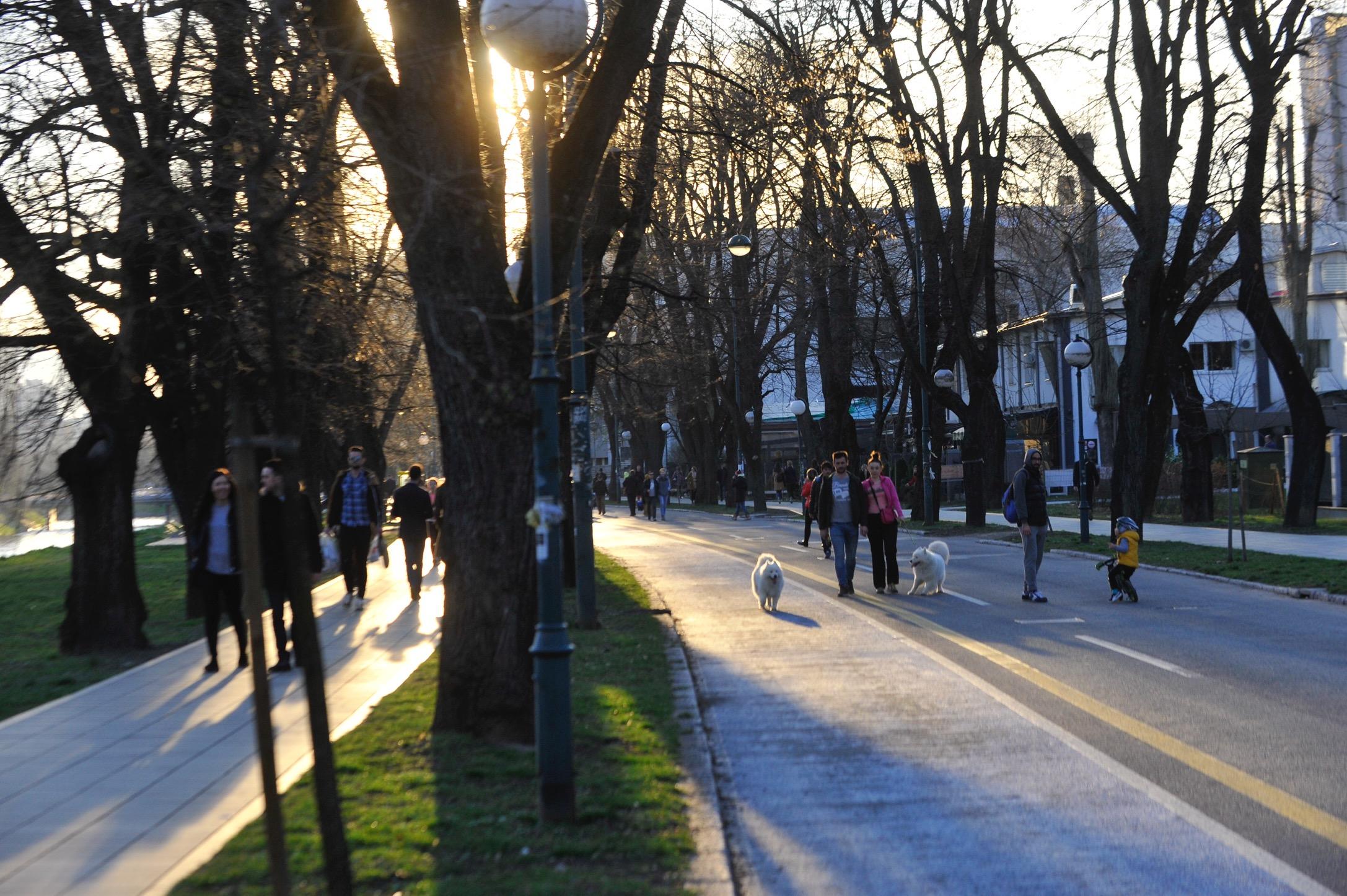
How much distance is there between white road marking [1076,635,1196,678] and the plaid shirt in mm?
8215

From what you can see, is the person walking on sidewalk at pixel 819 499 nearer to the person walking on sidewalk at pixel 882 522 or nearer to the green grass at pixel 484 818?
the person walking on sidewalk at pixel 882 522

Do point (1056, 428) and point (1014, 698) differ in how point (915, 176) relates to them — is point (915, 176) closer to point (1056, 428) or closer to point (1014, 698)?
point (1014, 698)

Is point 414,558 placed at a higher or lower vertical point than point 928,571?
higher

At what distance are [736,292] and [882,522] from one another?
24.1m

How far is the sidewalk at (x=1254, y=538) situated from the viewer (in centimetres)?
2109

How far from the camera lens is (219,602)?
37.9 feet

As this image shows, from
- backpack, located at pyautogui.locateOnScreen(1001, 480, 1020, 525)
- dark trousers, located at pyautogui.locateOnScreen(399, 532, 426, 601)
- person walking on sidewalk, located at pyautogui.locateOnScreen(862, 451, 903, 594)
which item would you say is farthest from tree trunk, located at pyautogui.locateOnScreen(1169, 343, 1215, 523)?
dark trousers, located at pyautogui.locateOnScreen(399, 532, 426, 601)

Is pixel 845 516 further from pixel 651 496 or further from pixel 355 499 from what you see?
pixel 651 496

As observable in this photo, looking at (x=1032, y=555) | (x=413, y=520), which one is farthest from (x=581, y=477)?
A: (x=1032, y=555)

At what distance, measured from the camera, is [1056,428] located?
61969mm

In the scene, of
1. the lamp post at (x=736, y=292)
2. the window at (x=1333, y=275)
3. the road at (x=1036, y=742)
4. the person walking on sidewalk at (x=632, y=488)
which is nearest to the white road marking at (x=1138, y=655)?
the road at (x=1036, y=742)

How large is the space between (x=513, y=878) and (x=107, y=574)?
9.53m

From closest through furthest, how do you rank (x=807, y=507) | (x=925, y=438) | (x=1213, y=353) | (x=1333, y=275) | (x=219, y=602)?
1. (x=219, y=602)
2. (x=807, y=507)
3. (x=925, y=438)
4. (x=1333, y=275)
5. (x=1213, y=353)

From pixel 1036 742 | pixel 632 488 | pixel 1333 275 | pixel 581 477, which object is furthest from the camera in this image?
pixel 1333 275
